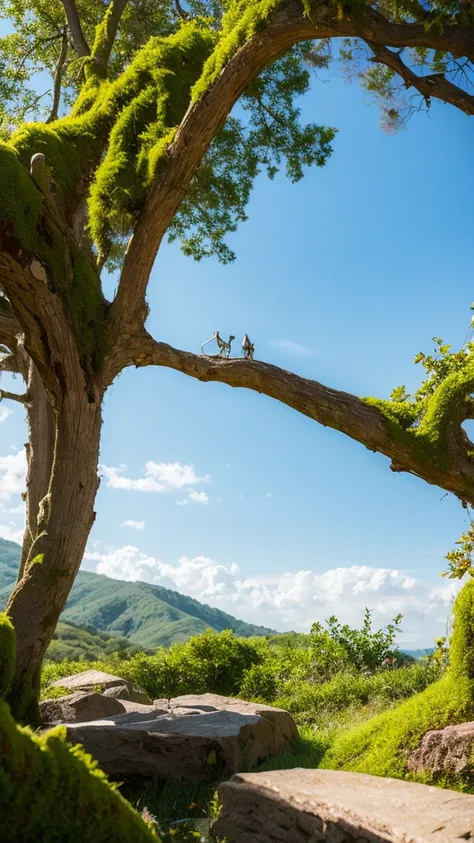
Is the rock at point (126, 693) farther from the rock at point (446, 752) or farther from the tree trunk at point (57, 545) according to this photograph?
the rock at point (446, 752)

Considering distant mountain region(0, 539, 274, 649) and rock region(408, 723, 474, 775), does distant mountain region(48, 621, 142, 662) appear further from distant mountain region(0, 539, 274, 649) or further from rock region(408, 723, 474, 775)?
rock region(408, 723, 474, 775)

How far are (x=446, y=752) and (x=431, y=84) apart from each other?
285 inches

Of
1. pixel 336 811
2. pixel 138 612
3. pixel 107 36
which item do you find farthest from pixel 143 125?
pixel 138 612

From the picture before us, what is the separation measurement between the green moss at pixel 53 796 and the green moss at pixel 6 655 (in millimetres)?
2141

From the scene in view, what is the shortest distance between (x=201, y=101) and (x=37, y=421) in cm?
541

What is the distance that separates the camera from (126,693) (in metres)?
8.63

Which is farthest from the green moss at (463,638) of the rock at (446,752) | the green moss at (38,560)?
the green moss at (38,560)

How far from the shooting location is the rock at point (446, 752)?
5.21 meters

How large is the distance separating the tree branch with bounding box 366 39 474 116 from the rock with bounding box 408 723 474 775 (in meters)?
6.60

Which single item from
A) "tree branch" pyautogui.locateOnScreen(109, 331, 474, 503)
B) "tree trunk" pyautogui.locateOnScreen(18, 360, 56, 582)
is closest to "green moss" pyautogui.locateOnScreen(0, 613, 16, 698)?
"tree branch" pyautogui.locateOnScreen(109, 331, 474, 503)

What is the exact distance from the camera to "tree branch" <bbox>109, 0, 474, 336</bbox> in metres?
7.90

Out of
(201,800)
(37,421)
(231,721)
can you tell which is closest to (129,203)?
(37,421)

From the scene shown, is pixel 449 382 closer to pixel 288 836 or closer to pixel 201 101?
pixel 201 101

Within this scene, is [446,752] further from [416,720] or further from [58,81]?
[58,81]
